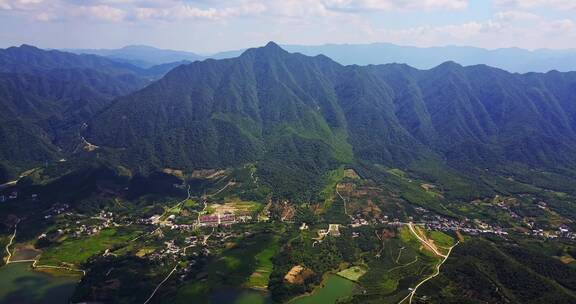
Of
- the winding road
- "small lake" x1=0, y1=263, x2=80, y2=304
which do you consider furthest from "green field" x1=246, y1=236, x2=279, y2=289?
"small lake" x1=0, y1=263, x2=80, y2=304

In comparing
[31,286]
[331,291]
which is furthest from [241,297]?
[31,286]

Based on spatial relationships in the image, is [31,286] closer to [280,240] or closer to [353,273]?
[280,240]

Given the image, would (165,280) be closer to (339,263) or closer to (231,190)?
(339,263)

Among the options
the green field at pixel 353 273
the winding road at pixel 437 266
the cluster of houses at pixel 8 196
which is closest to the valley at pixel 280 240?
the green field at pixel 353 273

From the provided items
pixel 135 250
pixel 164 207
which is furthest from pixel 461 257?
pixel 164 207

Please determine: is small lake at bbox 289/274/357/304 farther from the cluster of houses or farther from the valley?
the cluster of houses

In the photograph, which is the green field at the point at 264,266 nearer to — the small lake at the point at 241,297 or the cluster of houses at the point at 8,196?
the small lake at the point at 241,297

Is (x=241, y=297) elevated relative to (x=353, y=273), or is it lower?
lower
